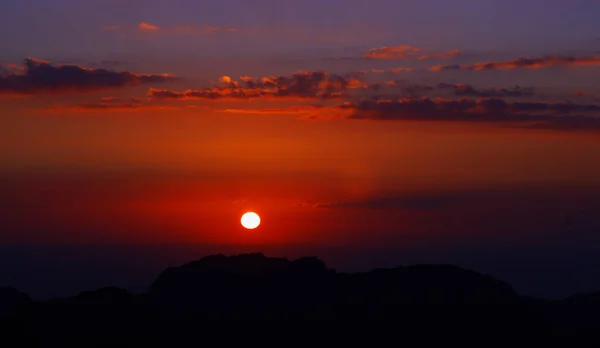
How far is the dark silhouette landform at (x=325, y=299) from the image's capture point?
11169cm

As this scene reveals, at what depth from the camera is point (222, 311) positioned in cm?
11412

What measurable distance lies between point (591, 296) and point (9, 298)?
3165 inches

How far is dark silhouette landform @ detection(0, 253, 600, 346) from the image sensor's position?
366 feet

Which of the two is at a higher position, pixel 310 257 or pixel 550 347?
pixel 310 257

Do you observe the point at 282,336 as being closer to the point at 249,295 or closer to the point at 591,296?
the point at 249,295

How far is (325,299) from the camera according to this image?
117 meters

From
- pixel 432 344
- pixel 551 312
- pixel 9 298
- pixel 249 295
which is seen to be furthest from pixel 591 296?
pixel 9 298

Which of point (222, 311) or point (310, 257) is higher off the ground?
point (310, 257)

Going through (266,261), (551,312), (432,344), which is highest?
(266,261)

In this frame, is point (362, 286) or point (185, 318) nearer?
point (185, 318)

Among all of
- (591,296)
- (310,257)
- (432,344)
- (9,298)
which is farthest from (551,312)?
(9,298)

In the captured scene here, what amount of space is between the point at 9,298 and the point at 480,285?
6424 cm

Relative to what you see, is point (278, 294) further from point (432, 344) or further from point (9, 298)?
point (9, 298)

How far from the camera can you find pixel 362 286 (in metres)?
120
